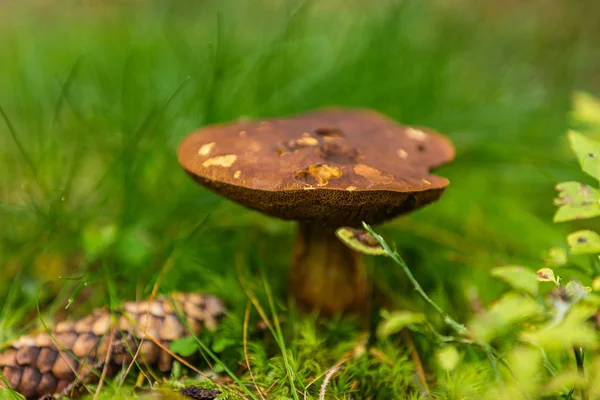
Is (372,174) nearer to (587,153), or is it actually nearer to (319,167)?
(319,167)

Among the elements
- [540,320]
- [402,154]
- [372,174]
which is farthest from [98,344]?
[540,320]

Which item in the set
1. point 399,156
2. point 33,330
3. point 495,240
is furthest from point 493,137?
point 33,330

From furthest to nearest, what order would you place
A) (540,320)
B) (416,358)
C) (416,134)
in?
(416,134) → (416,358) → (540,320)

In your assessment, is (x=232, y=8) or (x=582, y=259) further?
(x=232, y=8)

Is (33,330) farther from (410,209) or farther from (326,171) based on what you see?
(410,209)

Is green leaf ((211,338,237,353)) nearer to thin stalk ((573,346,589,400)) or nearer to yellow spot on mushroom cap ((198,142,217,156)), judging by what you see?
yellow spot on mushroom cap ((198,142,217,156))

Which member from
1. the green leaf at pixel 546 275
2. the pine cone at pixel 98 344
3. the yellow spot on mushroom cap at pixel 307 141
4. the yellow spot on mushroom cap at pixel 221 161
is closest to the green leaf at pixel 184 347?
the pine cone at pixel 98 344
